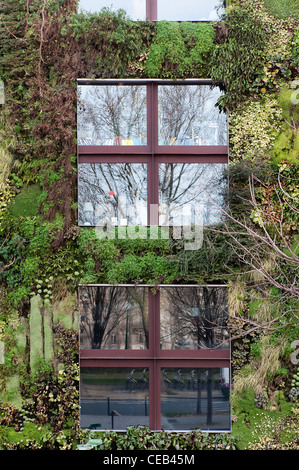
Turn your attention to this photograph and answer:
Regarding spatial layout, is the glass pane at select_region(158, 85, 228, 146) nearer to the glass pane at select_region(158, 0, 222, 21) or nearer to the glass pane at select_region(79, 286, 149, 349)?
the glass pane at select_region(158, 0, 222, 21)

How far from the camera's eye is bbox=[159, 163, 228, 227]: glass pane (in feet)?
24.3

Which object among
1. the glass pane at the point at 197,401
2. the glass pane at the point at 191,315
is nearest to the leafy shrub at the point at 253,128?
Result: the glass pane at the point at 191,315

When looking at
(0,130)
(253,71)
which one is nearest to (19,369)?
(0,130)

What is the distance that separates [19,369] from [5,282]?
4.55ft

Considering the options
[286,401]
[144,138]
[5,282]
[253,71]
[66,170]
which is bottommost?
[286,401]

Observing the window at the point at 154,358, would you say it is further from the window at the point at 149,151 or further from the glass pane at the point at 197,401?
the window at the point at 149,151

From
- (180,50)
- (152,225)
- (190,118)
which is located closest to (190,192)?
(152,225)

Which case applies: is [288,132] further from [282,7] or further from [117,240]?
[117,240]

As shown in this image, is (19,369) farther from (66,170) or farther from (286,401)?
(286,401)

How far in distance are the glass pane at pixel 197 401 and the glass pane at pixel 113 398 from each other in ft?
1.19

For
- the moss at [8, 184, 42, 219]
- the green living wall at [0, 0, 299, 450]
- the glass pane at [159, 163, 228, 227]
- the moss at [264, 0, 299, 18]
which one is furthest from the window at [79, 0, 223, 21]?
the moss at [8, 184, 42, 219]

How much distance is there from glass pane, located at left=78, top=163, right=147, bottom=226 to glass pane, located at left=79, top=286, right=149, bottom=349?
1.13 m

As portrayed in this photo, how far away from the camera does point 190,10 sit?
25.0 feet

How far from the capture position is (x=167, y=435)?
698 cm
